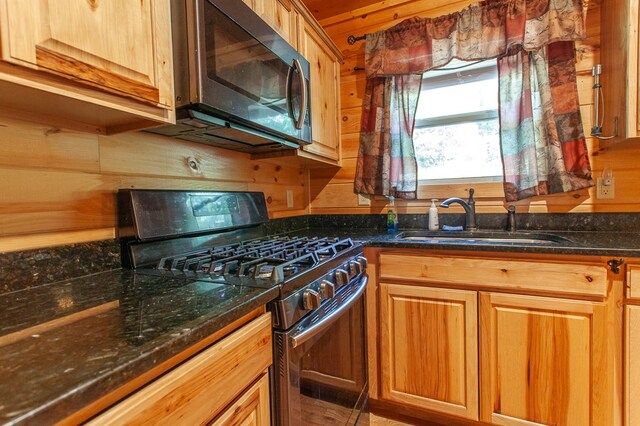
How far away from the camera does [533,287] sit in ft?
4.45

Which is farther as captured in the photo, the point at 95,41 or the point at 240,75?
the point at 240,75

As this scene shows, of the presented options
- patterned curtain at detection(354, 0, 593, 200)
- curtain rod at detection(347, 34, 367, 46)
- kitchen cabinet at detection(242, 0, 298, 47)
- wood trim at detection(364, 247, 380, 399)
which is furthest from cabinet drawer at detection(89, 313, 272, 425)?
curtain rod at detection(347, 34, 367, 46)

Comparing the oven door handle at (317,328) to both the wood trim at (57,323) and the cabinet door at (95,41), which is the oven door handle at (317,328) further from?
the cabinet door at (95,41)

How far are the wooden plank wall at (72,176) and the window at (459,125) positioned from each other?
1430 millimetres

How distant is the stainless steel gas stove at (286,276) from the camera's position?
889 millimetres

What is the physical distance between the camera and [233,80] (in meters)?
1.08

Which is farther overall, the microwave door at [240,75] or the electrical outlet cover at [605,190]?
the electrical outlet cover at [605,190]

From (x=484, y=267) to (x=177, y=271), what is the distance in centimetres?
126

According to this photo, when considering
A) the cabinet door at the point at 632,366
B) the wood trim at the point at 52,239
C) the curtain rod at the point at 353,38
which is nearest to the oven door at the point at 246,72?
the wood trim at the point at 52,239

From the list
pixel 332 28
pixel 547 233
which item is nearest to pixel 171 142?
pixel 332 28

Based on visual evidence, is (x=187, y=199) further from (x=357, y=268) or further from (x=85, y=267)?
(x=357, y=268)

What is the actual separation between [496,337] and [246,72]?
4.95 ft

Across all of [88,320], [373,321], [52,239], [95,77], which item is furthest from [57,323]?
[373,321]

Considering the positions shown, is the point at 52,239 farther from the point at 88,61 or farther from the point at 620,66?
the point at 620,66
